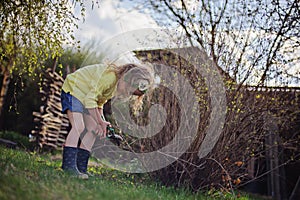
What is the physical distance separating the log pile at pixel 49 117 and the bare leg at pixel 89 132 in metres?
3.40

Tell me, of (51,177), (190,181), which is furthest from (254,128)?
(51,177)

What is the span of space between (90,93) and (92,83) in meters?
0.13

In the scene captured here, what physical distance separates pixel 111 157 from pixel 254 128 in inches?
70.7

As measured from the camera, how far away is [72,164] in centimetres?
367

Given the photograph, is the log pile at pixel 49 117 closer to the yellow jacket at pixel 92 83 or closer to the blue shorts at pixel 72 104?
the blue shorts at pixel 72 104

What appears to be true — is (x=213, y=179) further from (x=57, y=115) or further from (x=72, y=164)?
(x=57, y=115)

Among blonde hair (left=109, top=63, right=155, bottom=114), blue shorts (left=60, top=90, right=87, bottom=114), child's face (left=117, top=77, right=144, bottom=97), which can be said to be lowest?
blue shorts (left=60, top=90, right=87, bottom=114)

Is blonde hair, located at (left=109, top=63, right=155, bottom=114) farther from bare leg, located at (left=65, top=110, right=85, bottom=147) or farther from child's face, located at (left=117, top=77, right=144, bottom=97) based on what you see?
bare leg, located at (left=65, top=110, right=85, bottom=147)

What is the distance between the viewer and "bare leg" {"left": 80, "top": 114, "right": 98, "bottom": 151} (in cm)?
391

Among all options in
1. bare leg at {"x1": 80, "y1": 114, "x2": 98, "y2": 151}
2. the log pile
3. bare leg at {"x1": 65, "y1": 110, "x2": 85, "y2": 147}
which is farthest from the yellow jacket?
the log pile

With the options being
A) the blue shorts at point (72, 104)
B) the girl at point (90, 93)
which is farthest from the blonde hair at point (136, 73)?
the blue shorts at point (72, 104)

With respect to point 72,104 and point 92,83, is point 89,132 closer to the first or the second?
point 72,104

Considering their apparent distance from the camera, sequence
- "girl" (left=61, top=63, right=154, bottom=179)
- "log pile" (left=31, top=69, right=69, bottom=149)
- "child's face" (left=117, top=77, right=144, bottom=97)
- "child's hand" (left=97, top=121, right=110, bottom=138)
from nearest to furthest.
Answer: "child's hand" (left=97, top=121, right=110, bottom=138) → "girl" (left=61, top=63, right=154, bottom=179) → "child's face" (left=117, top=77, right=144, bottom=97) → "log pile" (left=31, top=69, right=69, bottom=149)

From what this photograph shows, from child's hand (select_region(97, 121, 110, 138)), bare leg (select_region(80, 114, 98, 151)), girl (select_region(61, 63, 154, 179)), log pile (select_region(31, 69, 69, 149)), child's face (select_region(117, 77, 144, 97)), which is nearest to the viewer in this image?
child's hand (select_region(97, 121, 110, 138))
